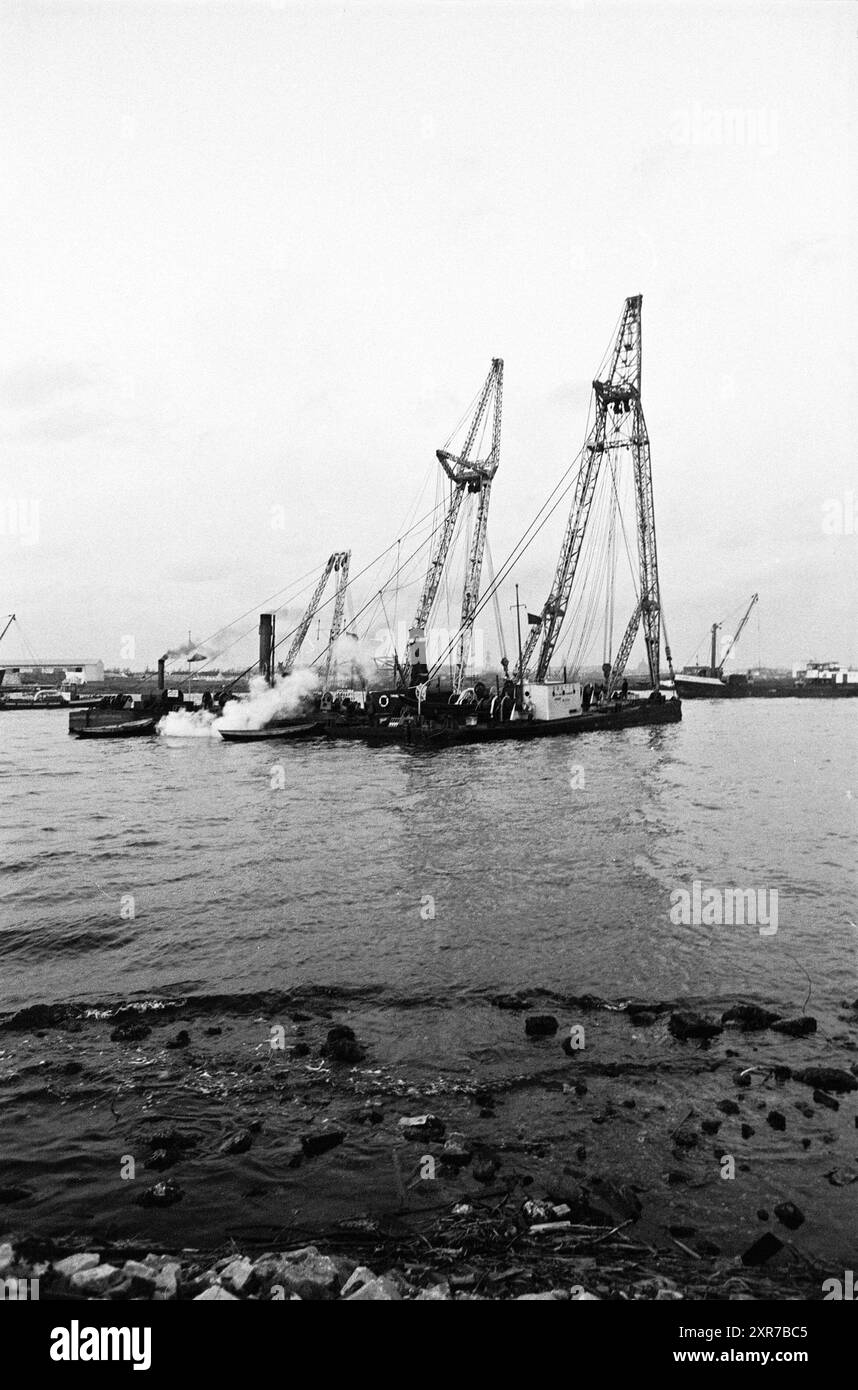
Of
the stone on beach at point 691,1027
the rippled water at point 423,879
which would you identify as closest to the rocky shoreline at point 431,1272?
the stone on beach at point 691,1027

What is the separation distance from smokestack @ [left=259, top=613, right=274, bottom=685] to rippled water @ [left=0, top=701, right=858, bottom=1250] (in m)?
56.9

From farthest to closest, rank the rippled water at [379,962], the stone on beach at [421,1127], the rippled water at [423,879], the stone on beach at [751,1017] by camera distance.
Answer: the rippled water at [423,879] < the stone on beach at [751,1017] < the stone on beach at [421,1127] < the rippled water at [379,962]

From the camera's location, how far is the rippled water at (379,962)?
26.1ft

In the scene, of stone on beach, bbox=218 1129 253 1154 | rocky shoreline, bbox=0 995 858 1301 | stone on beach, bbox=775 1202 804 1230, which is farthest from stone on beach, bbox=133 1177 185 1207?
stone on beach, bbox=775 1202 804 1230

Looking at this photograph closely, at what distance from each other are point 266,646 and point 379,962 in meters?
80.2

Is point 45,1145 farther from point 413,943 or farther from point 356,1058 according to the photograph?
point 413,943

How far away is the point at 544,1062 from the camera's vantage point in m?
10.1

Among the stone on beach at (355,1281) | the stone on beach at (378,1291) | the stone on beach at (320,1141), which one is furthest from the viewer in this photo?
the stone on beach at (320,1141)

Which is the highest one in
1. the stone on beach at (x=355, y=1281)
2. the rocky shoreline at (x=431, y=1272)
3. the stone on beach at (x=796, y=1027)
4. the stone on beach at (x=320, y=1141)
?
the stone on beach at (x=355, y=1281)

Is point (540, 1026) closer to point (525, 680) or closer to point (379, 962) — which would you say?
point (379, 962)

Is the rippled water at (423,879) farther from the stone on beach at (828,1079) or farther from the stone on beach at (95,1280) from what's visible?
the stone on beach at (95,1280)

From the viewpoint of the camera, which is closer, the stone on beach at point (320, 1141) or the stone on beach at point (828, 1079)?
the stone on beach at point (320, 1141)

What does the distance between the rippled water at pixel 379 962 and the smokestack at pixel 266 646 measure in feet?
187
